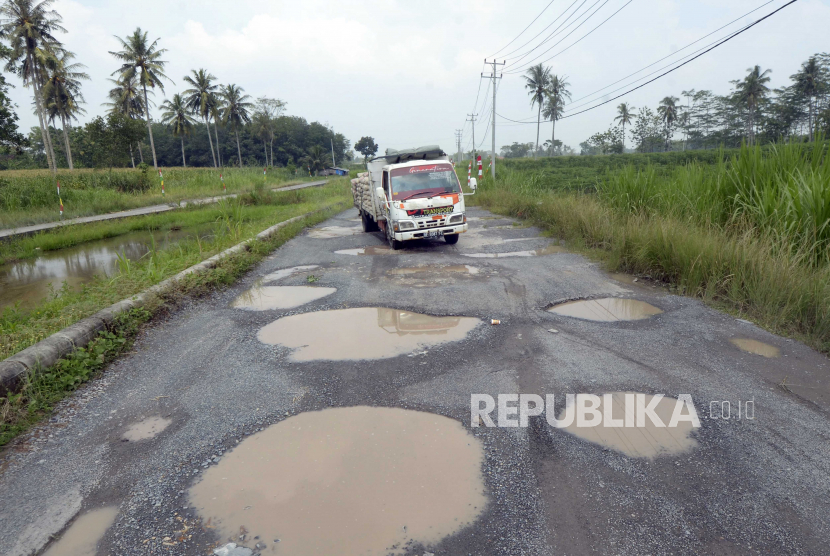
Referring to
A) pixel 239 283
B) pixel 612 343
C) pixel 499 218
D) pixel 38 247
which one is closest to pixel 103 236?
pixel 38 247

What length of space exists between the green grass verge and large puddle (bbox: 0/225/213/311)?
1.48 meters

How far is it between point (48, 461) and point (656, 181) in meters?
10.8

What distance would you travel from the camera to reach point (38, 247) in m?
11.0

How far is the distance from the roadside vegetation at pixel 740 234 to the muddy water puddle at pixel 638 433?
2154mm

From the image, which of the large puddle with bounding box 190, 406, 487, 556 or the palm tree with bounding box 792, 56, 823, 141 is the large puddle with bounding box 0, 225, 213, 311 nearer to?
the large puddle with bounding box 190, 406, 487, 556

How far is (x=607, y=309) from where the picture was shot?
5695 millimetres

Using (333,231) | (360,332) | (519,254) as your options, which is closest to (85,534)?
(360,332)

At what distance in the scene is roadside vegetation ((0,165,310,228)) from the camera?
611 inches

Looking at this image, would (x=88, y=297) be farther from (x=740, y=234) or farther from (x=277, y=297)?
(x=740, y=234)

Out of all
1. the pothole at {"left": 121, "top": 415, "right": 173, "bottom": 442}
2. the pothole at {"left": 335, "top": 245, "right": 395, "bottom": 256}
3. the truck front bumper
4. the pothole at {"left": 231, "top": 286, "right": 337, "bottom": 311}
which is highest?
the truck front bumper

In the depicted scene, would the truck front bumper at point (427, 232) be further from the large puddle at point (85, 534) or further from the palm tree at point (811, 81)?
the palm tree at point (811, 81)

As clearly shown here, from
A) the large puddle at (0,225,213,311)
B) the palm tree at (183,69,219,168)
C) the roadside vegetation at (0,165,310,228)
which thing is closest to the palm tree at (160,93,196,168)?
the palm tree at (183,69,219,168)

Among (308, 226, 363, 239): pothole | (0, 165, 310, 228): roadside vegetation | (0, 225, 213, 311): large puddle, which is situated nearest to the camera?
(0, 225, 213, 311): large puddle

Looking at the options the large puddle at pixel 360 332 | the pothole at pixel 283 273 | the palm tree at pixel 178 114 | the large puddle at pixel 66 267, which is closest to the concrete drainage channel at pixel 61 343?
the large puddle at pixel 360 332
